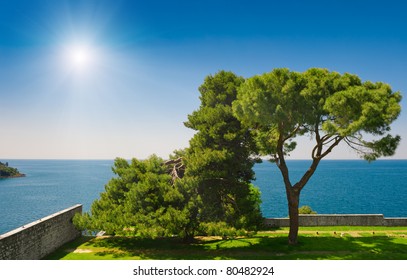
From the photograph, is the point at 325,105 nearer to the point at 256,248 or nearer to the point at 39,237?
the point at 256,248

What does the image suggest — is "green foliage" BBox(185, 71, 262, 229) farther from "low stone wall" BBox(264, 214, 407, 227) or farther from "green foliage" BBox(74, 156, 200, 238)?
"low stone wall" BBox(264, 214, 407, 227)

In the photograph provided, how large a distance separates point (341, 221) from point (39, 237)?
18.6 meters

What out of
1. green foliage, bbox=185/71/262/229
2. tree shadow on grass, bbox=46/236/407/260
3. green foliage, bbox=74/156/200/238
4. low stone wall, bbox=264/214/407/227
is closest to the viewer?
tree shadow on grass, bbox=46/236/407/260

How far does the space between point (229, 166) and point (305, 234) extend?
7057 millimetres

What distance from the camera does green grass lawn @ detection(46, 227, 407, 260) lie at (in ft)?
45.4

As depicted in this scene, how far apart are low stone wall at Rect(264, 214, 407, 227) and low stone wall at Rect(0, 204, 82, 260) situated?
1265 cm

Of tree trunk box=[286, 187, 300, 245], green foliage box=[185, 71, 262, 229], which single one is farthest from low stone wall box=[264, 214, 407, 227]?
green foliage box=[185, 71, 262, 229]

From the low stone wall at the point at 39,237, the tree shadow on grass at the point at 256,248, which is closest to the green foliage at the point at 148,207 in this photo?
the low stone wall at the point at 39,237

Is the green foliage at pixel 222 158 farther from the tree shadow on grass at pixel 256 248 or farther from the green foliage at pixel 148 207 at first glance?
the tree shadow on grass at pixel 256 248

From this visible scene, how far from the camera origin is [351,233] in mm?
18688

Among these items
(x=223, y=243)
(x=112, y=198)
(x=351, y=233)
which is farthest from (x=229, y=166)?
(x=351, y=233)

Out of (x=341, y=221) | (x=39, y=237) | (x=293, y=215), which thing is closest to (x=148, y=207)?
(x=39, y=237)

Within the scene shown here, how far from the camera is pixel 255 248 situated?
15117 millimetres

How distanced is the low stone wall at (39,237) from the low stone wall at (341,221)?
12.7 metres
